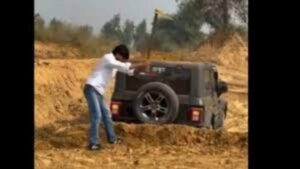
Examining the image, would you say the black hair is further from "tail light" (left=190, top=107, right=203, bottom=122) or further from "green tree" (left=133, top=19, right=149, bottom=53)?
"green tree" (left=133, top=19, right=149, bottom=53)

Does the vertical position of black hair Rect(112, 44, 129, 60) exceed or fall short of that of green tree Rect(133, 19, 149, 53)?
it falls short

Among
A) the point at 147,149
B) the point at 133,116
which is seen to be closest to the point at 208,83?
the point at 133,116

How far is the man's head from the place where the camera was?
1038cm

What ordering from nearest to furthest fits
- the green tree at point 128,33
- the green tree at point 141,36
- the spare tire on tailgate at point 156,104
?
the spare tire on tailgate at point 156,104
the green tree at point 141,36
the green tree at point 128,33

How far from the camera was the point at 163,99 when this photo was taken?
11.7 meters

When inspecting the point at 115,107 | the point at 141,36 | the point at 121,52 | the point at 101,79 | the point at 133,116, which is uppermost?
the point at 141,36

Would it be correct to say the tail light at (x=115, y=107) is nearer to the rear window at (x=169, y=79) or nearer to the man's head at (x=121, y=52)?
the rear window at (x=169, y=79)

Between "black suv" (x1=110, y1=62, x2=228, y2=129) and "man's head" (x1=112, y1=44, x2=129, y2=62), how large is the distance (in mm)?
1308

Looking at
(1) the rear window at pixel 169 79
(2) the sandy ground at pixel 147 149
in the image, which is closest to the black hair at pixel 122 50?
(2) the sandy ground at pixel 147 149

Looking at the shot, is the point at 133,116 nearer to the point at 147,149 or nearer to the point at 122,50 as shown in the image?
the point at 147,149

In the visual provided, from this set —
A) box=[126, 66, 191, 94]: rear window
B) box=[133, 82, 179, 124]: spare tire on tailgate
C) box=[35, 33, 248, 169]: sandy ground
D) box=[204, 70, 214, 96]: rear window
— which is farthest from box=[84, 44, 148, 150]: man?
box=[204, 70, 214, 96]: rear window

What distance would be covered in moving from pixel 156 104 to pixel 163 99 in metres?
0.28

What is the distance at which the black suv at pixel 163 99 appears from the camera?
38.9 feet
